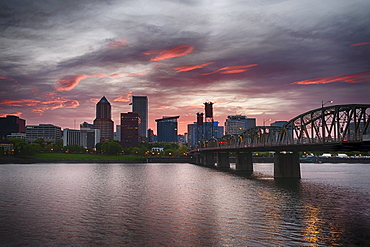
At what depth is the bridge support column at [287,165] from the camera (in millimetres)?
104125

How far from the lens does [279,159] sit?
10494 cm

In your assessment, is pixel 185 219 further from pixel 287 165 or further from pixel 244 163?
pixel 244 163

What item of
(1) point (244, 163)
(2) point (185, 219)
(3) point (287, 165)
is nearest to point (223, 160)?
(1) point (244, 163)

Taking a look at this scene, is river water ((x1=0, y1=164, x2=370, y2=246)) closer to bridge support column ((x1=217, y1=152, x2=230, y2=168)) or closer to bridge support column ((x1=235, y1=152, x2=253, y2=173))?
bridge support column ((x1=235, y1=152, x2=253, y2=173))

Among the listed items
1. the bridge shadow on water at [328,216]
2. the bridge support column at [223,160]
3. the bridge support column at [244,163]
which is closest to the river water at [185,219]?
the bridge shadow on water at [328,216]

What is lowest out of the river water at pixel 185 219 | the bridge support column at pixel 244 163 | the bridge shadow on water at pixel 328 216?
the bridge shadow on water at pixel 328 216

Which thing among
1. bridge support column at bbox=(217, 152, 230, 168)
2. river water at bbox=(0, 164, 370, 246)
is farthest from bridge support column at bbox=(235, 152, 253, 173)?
river water at bbox=(0, 164, 370, 246)

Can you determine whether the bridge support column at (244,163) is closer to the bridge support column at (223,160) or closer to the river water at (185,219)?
Answer: the bridge support column at (223,160)

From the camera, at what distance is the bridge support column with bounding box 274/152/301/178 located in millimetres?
104125

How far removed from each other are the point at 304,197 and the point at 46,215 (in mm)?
41320

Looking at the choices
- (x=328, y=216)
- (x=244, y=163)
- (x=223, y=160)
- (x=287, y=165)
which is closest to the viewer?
(x=328, y=216)

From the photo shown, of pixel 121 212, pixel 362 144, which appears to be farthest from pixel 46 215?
pixel 362 144

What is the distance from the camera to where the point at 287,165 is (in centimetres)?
10462

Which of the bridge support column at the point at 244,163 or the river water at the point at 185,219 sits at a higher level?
the bridge support column at the point at 244,163
